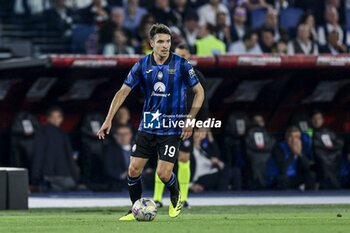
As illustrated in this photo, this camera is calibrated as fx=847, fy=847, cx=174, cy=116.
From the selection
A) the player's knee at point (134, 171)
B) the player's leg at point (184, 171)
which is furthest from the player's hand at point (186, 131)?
the player's leg at point (184, 171)

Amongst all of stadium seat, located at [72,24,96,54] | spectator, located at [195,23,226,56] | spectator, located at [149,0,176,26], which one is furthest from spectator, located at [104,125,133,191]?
spectator, located at [149,0,176,26]

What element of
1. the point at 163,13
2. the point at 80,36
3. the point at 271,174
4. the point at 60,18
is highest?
the point at 163,13

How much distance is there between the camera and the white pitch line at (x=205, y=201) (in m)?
12.4

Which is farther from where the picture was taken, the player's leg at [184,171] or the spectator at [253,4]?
the spectator at [253,4]

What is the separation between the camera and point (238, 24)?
1809 cm

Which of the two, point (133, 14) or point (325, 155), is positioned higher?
point (133, 14)

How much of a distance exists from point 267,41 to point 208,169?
3.69 meters

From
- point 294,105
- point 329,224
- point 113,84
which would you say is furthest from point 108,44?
point 329,224

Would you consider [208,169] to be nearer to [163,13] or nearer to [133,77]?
[163,13]

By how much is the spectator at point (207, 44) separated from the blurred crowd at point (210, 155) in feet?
4.41

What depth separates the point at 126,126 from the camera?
49.5 feet

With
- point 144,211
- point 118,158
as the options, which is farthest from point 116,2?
point 144,211

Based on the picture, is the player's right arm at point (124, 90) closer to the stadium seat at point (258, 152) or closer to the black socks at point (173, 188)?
the black socks at point (173, 188)

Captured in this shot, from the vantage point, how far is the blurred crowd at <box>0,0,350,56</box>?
16297 millimetres
